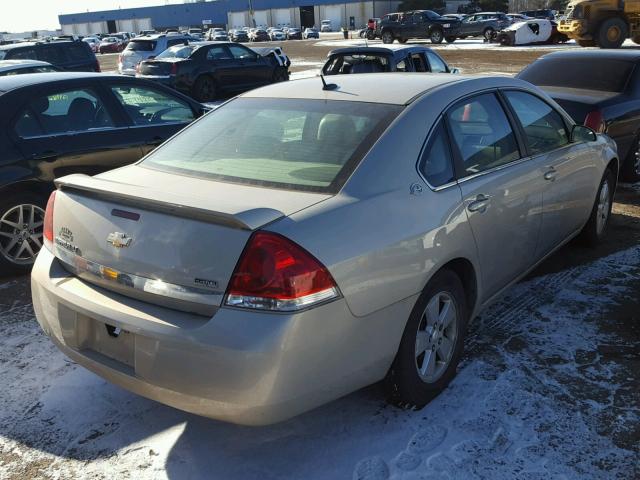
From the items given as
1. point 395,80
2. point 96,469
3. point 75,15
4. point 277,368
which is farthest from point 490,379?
point 75,15

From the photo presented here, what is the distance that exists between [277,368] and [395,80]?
2.04 meters

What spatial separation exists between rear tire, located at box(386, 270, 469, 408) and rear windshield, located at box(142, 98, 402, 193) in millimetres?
756

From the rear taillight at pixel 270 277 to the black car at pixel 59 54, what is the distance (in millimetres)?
14823

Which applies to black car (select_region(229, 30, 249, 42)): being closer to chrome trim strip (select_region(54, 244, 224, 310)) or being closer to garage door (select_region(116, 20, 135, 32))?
garage door (select_region(116, 20, 135, 32))

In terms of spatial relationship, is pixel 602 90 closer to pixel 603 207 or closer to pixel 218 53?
pixel 603 207

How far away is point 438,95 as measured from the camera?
3.35 meters

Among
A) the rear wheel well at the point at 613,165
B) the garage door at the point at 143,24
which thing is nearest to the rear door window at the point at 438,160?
the rear wheel well at the point at 613,165

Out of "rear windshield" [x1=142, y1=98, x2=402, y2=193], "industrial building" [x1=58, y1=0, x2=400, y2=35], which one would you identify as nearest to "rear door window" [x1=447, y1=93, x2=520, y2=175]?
"rear windshield" [x1=142, y1=98, x2=402, y2=193]

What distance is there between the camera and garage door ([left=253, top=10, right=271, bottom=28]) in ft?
335

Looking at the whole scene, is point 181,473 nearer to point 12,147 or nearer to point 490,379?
point 490,379

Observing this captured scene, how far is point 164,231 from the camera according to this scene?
2566mm

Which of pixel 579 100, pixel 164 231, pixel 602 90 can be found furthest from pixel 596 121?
pixel 164 231

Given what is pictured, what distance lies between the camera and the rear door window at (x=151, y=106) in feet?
19.8

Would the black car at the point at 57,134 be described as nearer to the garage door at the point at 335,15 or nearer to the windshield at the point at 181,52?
the windshield at the point at 181,52
